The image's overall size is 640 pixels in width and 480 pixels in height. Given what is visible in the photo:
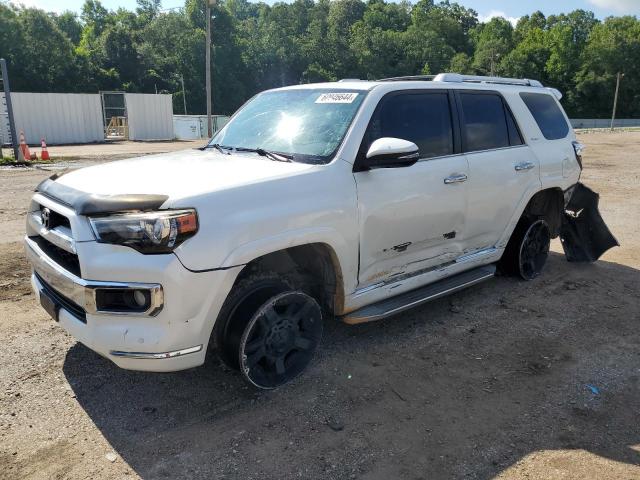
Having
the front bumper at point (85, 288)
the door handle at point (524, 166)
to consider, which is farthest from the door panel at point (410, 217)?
the front bumper at point (85, 288)

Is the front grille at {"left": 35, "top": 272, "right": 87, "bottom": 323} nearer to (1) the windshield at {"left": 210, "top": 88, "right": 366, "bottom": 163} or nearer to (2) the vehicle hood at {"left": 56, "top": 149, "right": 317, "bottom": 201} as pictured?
(2) the vehicle hood at {"left": 56, "top": 149, "right": 317, "bottom": 201}

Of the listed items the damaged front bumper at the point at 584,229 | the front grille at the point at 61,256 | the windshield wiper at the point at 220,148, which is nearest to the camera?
the front grille at the point at 61,256

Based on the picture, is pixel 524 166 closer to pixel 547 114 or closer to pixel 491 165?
pixel 491 165

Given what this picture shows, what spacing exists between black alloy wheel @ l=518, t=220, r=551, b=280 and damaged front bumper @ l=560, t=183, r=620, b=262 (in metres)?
0.62

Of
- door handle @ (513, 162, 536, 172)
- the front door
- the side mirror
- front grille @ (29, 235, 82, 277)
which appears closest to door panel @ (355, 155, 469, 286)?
the front door

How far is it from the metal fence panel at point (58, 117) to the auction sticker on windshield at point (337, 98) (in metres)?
28.1

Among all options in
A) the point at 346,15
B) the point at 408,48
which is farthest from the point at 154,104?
the point at 346,15

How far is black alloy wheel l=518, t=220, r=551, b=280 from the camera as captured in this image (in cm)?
549

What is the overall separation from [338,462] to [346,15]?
11938cm

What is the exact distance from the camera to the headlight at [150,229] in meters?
2.73

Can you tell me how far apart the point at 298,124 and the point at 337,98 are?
355mm

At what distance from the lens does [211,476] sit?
266cm

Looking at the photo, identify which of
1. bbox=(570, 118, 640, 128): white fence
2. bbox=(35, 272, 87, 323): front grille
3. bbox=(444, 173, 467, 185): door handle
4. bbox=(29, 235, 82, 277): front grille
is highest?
bbox=(444, 173, 467, 185): door handle

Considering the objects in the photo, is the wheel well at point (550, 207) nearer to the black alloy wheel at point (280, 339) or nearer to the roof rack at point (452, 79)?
the roof rack at point (452, 79)
